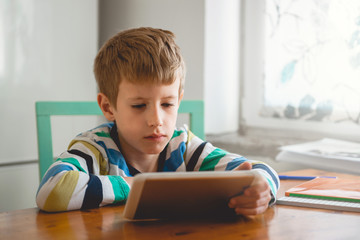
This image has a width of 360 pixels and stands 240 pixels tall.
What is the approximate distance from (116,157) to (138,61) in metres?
0.20

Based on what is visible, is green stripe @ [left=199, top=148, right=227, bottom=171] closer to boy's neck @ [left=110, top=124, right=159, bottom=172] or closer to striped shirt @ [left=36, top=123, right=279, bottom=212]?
striped shirt @ [left=36, top=123, right=279, bottom=212]

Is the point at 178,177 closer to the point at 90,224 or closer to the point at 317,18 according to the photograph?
the point at 90,224

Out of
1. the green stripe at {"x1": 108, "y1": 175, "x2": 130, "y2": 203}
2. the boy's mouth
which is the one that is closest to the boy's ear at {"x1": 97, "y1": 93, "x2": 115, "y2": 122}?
the boy's mouth

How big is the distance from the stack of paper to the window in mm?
167

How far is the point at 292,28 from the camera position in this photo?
166 centimetres

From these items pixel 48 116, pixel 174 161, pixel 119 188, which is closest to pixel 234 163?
pixel 174 161

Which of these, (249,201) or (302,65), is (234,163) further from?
(302,65)

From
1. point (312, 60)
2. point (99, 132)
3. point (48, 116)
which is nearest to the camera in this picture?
point (99, 132)

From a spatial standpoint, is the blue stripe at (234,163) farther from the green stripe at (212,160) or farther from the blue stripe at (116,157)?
the blue stripe at (116,157)

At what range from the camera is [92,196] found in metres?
0.75

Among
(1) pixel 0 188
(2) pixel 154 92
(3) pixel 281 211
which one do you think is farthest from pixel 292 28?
(1) pixel 0 188

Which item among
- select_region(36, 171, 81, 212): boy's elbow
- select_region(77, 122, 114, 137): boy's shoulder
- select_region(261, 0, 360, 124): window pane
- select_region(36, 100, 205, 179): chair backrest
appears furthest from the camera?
select_region(261, 0, 360, 124): window pane

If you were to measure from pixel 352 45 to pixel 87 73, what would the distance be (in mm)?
1018

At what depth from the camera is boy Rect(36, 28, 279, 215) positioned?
2.49 ft
